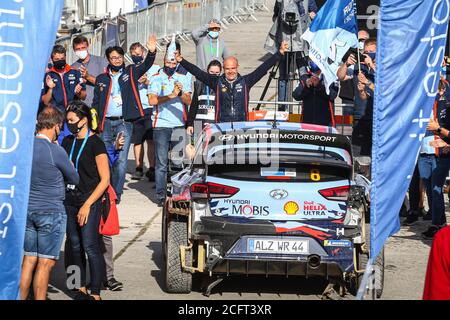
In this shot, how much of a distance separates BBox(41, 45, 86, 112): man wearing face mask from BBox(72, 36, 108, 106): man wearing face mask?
43 cm

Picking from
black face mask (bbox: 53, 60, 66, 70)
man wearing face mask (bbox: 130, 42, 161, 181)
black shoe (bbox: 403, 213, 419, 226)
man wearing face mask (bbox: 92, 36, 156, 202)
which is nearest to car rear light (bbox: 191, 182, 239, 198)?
black shoe (bbox: 403, 213, 419, 226)

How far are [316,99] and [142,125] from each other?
9.39 ft

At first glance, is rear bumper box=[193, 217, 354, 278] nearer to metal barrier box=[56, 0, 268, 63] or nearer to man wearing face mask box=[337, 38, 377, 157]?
man wearing face mask box=[337, 38, 377, 157]

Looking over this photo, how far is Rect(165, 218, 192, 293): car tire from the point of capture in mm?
10852

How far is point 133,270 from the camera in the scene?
1214cm

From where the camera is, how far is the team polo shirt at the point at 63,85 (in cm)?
1563

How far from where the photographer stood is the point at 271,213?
415 inches

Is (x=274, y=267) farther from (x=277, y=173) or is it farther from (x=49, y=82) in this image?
(x=49, y=82)

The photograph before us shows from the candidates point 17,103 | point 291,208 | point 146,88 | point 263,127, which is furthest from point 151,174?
point 17,103

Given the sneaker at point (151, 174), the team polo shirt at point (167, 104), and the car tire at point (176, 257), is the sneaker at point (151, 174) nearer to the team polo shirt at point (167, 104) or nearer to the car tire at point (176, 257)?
the team polo shirt at point (167, 104)

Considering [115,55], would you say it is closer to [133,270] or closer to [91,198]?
[133,270]

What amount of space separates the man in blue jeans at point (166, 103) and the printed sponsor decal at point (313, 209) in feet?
18.9
